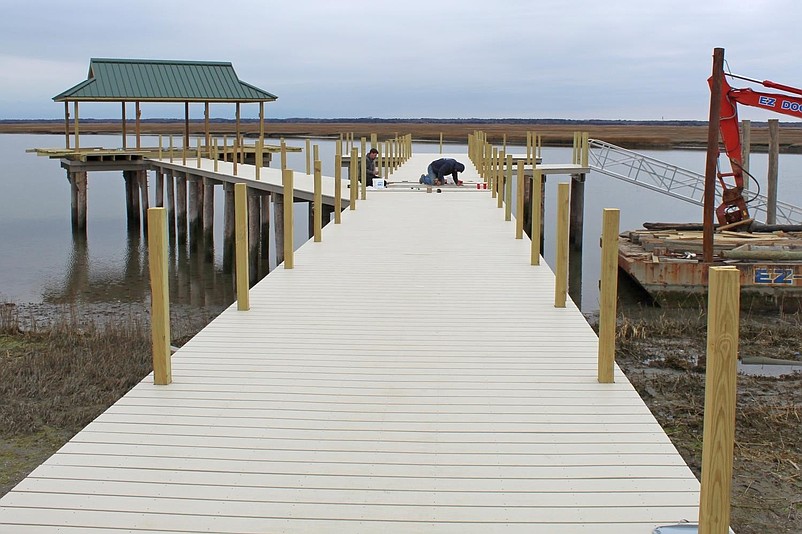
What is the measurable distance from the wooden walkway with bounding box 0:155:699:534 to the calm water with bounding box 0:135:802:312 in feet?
36.1

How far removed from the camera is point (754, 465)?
7207 millimetres

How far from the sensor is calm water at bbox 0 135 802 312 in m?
18.9

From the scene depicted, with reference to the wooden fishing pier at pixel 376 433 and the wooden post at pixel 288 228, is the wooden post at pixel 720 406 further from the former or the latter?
the wooden post at pixel 288 228

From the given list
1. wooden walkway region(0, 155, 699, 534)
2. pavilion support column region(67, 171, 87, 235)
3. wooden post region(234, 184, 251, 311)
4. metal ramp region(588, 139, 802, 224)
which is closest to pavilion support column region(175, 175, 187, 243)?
pavilion support column region(67, 171, 87, 235)

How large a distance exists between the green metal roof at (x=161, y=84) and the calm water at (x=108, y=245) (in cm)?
428

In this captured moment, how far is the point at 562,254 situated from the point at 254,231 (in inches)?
560

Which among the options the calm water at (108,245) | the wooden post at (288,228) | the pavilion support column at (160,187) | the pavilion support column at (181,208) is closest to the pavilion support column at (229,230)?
the calm water at (108,245)

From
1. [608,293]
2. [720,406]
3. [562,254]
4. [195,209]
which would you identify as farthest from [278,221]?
[720,406]

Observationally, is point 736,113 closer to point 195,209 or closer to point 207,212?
point 207,212

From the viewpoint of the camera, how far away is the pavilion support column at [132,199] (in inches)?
1141

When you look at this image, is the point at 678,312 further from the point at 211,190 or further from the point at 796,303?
the point at 211,190

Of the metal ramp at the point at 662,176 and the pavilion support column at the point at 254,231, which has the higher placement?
the metal ramp at the point at 662,176

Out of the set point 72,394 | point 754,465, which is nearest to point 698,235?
Result: point 754,465

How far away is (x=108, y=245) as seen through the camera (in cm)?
2641
